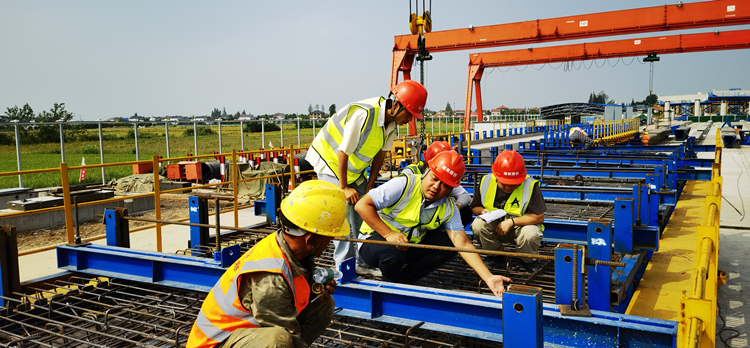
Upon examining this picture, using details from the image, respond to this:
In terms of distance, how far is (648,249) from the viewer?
5.18m

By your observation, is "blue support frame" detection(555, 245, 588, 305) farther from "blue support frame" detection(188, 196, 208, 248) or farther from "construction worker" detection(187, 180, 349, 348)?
"blue support frame" detection(188, 196, 208, 248)

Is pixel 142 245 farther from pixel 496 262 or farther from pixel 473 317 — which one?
pixel 473 317

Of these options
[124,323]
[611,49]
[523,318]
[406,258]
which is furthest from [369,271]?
[611,49]

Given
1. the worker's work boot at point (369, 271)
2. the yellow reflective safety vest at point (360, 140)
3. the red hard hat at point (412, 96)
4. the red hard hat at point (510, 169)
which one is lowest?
the worker's work boot at point (369, 271)

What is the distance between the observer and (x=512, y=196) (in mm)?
5105

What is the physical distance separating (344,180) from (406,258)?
0.87 metres

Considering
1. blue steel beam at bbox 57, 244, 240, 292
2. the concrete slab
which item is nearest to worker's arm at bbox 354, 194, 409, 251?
blue steel beam at bbox 57, 244, 240, 292

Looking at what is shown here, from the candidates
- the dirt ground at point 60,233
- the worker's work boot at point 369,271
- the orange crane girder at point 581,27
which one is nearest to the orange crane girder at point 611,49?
the orange crane girder at point 581,27

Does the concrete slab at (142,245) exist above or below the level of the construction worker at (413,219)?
below

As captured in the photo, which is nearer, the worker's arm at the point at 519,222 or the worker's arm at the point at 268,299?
the worker's arm at the point at 268,299

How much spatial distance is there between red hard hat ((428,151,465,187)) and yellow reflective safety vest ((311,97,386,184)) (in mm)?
558

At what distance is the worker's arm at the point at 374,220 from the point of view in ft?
12.8

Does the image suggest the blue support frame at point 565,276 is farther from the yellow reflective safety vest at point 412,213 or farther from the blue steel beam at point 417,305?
the yellow reflective safety vest at point 412,213

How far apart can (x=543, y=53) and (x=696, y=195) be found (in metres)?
15.7
